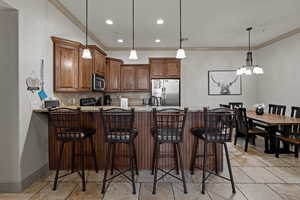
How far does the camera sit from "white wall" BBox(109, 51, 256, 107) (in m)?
6.48

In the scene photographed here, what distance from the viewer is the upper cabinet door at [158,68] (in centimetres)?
599

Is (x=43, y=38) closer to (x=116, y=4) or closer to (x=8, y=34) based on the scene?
(x=8, y=34)

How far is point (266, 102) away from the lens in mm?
6066

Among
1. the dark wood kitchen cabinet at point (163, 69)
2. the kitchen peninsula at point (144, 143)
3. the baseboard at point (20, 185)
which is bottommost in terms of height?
the baseboard at point (20, 185)

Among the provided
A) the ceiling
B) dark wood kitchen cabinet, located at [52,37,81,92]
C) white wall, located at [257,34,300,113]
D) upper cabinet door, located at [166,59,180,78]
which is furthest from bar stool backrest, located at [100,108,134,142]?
white wall, located at [257,34,300,113]

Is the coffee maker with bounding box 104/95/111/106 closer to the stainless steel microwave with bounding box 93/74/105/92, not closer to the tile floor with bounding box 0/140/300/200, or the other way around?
the stainless steel microwave with bounding box 93/74/105/92

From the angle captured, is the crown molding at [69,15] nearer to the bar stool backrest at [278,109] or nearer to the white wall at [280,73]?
the bar stool backrest at [278,109]

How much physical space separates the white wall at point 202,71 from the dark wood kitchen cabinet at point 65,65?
9.57 feet

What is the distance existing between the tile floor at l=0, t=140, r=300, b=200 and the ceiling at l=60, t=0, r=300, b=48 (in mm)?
3007

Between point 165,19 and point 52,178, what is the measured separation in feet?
12.3

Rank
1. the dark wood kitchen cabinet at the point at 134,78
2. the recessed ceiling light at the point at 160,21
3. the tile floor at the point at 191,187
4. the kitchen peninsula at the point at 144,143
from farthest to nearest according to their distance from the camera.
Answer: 1. the dark wood kitchen cabinet at the point at 134,78
2. the recessed ceiling light at the point at 160,21
3. the kitchen peninsula at the point at 144,143
4. the tile floor at the point at 191,187

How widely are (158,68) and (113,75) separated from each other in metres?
1.48

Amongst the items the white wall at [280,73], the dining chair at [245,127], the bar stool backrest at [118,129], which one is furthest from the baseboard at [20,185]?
the white wall at [280,73]

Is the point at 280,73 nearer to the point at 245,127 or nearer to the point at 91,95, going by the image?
the point at 245,127
